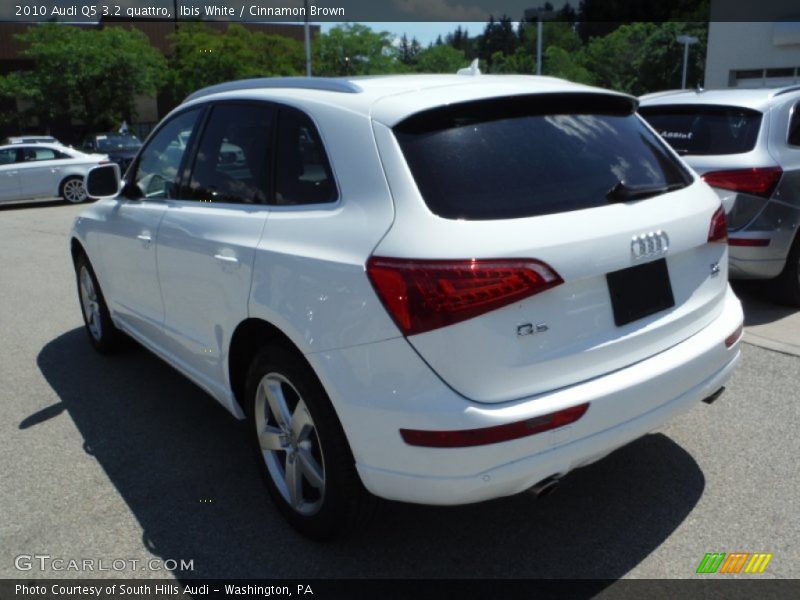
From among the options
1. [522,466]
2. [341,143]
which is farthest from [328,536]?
[341,143]

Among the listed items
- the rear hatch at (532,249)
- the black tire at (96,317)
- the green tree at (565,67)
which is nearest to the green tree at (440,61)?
the green tree at (565,67)

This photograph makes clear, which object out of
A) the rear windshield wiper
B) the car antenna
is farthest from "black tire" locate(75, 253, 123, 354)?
the rear windshield wiper

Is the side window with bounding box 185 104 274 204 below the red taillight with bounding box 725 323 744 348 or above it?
above

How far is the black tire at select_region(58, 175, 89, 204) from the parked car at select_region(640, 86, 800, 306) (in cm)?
1560

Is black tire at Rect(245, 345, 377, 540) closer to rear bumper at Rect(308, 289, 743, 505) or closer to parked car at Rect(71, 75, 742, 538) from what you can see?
parked car at Rect(71, 75, 742, 538)

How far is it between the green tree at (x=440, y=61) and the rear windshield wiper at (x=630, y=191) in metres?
65.5

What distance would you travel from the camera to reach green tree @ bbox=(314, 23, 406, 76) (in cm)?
4000

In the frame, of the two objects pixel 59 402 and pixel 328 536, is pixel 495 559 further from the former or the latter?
pixel 59 402

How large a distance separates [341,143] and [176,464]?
6.45 ft

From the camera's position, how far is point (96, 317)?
17.9ft

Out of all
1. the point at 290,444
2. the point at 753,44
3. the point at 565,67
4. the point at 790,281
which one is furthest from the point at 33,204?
the point at 565,67

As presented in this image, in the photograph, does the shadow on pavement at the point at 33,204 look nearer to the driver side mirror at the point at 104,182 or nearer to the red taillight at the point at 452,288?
the driver side mirror at the point at 104,182

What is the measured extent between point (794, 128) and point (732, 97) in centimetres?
53

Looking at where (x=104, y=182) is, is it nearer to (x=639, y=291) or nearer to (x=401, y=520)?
(x=401, y=520)
